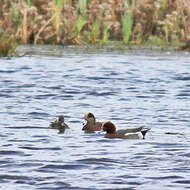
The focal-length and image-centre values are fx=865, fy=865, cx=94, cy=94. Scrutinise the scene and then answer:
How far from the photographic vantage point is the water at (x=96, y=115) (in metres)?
8.98

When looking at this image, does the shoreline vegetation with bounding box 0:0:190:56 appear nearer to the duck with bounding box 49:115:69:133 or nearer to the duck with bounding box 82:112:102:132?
the duck with bounding box 82:112:102:132

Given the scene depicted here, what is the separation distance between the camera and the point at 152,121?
13742mm

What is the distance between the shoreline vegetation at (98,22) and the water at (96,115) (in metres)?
0.93

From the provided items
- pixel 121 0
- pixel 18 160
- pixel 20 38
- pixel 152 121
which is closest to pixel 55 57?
pixel 20 38

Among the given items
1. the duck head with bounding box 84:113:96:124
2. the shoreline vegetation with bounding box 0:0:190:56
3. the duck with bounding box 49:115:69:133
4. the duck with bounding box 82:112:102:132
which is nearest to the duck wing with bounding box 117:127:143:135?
the duck with bounding box 82:112:102:132

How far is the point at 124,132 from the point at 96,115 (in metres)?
2.57

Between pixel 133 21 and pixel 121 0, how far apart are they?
0.82 metres

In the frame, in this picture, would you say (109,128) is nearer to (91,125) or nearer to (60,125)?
(91,125)

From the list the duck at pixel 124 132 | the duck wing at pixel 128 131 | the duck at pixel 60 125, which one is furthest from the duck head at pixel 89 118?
the duck wing at pixel 128 131

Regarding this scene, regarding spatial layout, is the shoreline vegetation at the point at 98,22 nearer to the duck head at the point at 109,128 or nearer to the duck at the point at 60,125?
the duck at the point at 60,125

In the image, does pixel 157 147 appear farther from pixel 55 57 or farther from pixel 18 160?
pixel 55 57

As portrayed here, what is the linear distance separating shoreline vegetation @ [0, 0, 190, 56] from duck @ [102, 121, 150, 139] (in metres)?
14.7

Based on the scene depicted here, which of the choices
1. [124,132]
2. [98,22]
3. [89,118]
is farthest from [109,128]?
[98,22]

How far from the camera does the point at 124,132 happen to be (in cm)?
1204
